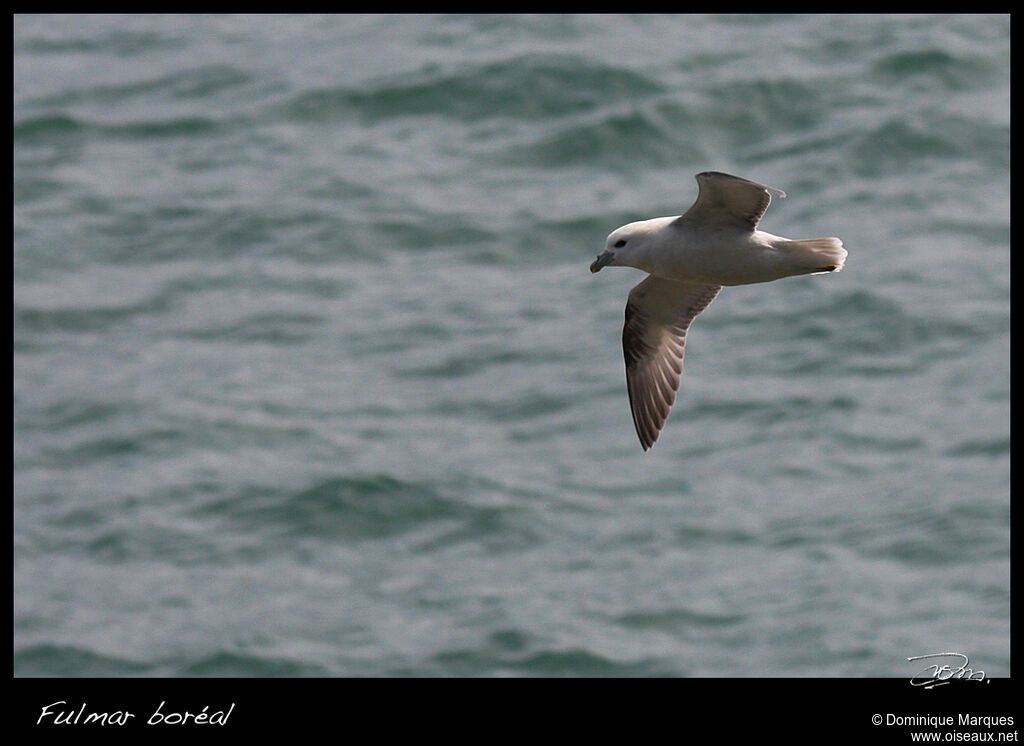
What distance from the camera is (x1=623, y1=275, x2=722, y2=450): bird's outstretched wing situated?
10.8 m

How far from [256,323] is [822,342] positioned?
26.6 ft

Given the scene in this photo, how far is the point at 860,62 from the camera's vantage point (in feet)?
98.2

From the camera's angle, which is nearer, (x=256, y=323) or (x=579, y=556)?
(x=579, y=556)

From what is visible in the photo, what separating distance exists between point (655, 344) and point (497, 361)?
15099 millimetres

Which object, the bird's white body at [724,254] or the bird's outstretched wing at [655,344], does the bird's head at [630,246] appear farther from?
the bird's outstretched wing at [655,344]

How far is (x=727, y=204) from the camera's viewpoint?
8.93 m

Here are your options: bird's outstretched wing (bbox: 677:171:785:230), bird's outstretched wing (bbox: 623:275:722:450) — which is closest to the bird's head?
bird's outstretched wing (bbox: 677:171:785:230)

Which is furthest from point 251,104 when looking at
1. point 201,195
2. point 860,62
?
point 860,62

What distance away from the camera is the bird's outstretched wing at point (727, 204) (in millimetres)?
8688
